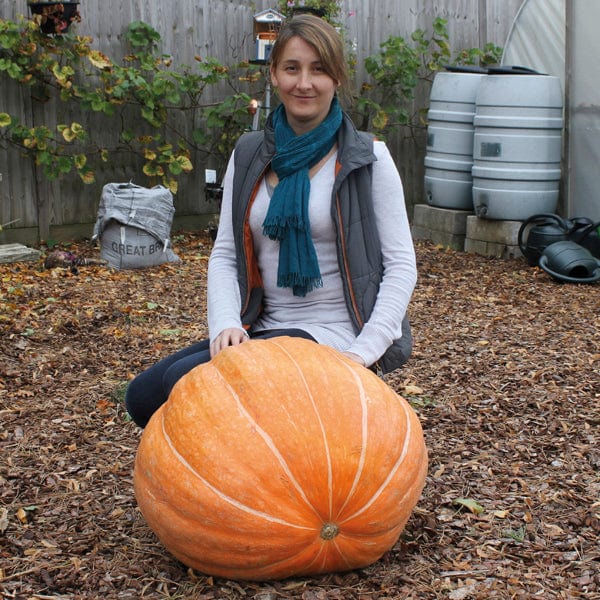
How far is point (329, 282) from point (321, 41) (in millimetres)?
708

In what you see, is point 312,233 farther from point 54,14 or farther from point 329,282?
point 54,14

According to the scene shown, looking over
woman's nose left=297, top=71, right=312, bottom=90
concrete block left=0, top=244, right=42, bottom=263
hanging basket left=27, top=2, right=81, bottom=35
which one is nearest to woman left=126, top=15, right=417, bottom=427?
woman's nose left=297, top=71, right=312, bottom=90

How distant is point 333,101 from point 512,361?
7.74 ft

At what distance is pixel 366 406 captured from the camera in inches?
87.3

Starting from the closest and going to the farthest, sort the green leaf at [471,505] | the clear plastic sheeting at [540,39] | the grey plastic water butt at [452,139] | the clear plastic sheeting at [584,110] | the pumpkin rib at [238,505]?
the pumpkin rib at [238,505] → the green leaf at [471,505] → the clear plastic sheeting at [584,110] → the grey plastic water butt at [452,139] → the clear plastic sheeting at [540,39]

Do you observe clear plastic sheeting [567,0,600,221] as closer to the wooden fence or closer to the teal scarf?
the wooden fence

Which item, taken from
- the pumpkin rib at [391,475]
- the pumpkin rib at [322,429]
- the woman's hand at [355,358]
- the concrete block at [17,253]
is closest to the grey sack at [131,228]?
the concrete block at [17,253]

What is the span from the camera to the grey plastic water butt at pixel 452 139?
25.1 feet

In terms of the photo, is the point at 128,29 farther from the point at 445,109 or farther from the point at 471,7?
the point at 471,7

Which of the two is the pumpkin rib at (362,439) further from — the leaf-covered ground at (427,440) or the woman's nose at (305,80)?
the woman's nose at (305,80)

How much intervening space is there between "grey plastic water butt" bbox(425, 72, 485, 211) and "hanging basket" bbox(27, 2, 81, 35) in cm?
316

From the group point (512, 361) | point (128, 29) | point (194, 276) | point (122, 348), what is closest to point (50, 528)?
point (122, 348)

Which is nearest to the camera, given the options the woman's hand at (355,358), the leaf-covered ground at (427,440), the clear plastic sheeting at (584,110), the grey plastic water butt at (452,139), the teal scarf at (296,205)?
the leaf-covered ground at (427,440)

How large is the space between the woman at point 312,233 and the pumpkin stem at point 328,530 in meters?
0.52
